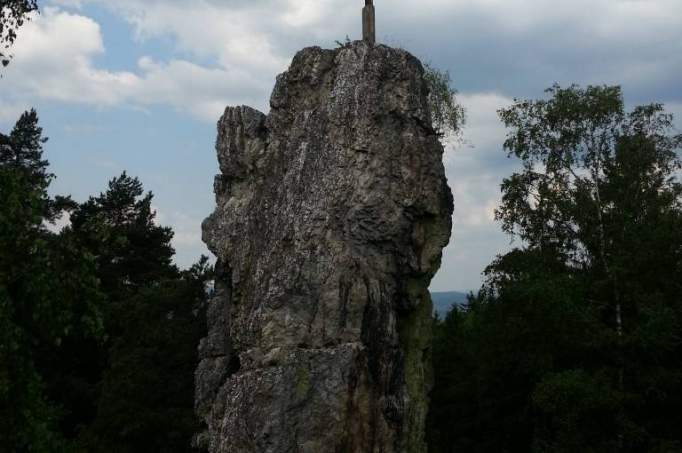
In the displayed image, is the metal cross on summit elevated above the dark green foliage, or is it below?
above

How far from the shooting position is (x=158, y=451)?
24312mm

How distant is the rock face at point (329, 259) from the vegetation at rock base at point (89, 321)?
2590mm

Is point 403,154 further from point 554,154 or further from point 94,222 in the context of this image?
point 554,154

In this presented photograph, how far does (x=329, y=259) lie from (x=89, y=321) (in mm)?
8216

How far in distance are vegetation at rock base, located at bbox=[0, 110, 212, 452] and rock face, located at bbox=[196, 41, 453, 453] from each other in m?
2.59

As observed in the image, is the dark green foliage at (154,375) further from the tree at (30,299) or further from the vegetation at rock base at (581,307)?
the tree at (30,299)

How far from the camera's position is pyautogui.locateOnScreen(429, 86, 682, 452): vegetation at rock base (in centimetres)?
2050

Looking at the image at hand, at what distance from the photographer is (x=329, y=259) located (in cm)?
1433

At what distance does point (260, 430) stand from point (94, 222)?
7815mm

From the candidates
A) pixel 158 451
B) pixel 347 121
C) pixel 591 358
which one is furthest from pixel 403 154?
pixel 158 451

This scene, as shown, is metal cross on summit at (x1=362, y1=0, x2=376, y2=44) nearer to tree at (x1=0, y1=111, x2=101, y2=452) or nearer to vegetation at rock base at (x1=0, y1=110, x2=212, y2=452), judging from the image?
vegetation at rock base at (x1=0, y1=110, x2=212, y2=452)

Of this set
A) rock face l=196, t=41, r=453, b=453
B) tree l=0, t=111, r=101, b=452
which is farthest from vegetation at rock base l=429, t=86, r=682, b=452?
tree l=0, t=111, r=101, b=452

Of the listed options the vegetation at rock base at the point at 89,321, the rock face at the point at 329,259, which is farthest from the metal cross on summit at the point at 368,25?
the vegetation at rock base at the point at 89,321

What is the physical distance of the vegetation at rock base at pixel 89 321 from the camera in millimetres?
6121
